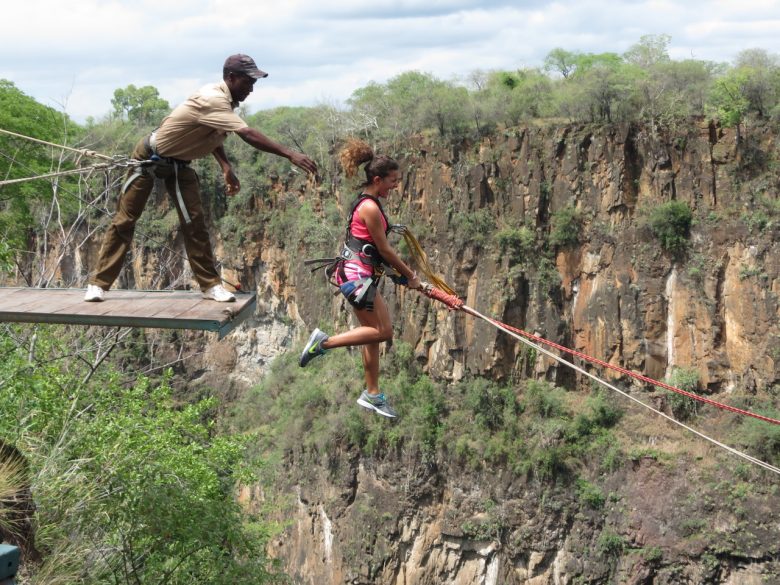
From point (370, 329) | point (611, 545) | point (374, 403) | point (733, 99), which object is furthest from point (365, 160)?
point (733, 99)

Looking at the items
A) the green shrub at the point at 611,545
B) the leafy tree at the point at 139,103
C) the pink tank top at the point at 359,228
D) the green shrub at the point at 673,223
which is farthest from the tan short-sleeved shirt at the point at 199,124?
the leafy tree at the point at 139,103

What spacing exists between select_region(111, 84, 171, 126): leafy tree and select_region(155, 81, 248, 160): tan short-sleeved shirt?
1271 inches

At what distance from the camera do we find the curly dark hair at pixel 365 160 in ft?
18.8

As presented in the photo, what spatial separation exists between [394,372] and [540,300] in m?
4.83

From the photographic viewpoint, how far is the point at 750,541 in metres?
18.9

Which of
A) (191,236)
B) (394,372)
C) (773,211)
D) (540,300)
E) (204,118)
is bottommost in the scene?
(394,372)

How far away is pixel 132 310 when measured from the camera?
6.09m

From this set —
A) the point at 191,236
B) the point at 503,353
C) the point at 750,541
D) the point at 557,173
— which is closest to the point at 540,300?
the point at 503,353

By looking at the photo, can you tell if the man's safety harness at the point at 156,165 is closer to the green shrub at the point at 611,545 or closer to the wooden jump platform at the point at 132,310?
the wooden jump platform at the point at 132,310

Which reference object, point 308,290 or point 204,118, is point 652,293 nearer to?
point 308,290

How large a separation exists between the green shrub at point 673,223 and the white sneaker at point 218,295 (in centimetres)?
1815

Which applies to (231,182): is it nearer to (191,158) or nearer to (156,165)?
(191,158)

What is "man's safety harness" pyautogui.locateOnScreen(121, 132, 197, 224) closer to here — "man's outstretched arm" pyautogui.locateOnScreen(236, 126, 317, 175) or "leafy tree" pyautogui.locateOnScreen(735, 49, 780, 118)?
"man's outstretched arm" pyautogui.locateOnScreen(236, 126, 317, 175)

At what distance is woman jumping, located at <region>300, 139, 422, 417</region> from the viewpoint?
5.78 m
